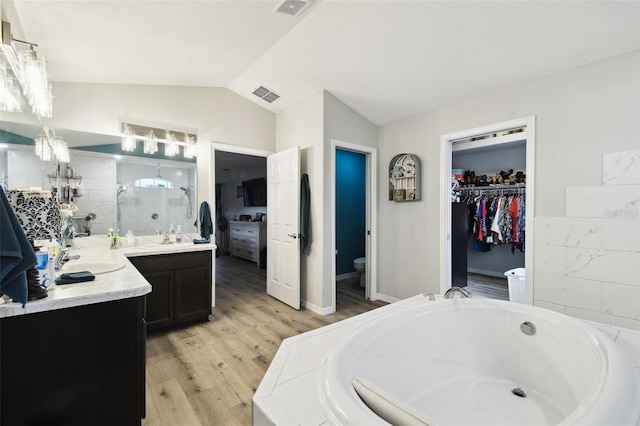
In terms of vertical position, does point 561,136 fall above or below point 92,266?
above

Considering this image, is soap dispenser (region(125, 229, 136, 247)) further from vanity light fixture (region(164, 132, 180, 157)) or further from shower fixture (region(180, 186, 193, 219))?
vanity light fixture (region(164, 132, 180, 157))

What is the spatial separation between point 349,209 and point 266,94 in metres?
2.35

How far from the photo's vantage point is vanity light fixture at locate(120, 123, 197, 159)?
3029 millimetres

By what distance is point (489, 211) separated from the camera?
4.59 metres

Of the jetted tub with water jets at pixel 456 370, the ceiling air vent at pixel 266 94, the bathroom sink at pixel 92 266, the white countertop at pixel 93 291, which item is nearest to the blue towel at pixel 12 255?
the white countertop at pixel 93 291

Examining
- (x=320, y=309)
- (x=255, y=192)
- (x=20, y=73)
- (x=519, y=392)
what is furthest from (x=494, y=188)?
(x=20, y=73)

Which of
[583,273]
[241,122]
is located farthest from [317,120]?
[583,273]

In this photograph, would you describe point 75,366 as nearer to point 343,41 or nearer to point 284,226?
point 284,226

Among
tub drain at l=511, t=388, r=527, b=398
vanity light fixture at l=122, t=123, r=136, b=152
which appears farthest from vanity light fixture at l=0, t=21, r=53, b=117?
tub drain at l=511, t=388, r=527, b=398

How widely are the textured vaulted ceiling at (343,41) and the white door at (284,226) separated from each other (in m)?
1.04

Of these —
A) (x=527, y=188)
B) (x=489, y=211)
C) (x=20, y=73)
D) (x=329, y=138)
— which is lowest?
(x=489, y=211)

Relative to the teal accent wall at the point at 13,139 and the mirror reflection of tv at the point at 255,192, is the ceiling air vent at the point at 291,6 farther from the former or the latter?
the mirror reflection of tv at the point at 255,192

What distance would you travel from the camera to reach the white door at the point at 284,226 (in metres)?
3.46

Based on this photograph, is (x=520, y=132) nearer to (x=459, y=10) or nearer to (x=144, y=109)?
(x=459, y=10)
